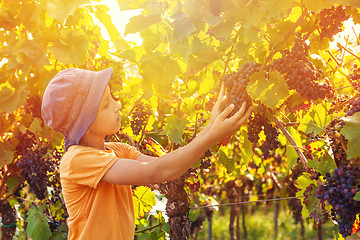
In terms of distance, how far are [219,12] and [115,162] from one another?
910 millimetres

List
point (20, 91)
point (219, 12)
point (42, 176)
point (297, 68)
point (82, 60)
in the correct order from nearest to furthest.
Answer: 1. point (297, 68)
2. point (219, 12)
3. point (82, 60)
4. point (20, 91)
5. point (42, 176)

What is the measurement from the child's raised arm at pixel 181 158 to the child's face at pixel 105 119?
0.81ft

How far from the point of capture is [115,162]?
212 centimetres

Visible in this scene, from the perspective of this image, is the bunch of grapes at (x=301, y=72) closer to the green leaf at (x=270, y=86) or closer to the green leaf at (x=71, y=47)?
the green leaf at (x=270, y=86)

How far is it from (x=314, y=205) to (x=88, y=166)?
4.34 ft

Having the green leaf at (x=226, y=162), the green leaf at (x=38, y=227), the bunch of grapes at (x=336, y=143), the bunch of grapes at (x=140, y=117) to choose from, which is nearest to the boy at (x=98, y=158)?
the bunch of grapes at (x=336, y=143)

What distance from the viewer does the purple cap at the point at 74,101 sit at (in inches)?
86.7

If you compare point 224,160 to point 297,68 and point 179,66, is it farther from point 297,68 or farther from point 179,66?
point 297,68

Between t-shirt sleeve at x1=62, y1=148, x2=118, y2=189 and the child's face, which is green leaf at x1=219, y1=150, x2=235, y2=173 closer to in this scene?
the child's face

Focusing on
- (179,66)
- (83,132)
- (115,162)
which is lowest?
(115,162)

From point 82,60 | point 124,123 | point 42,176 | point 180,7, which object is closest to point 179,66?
point 180,7

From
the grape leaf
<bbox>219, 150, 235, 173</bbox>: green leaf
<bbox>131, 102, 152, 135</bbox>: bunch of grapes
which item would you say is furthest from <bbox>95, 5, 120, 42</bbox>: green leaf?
the grape leaf

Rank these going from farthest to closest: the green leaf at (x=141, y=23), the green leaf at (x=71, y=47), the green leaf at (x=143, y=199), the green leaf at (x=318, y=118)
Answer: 1. the green leaf at (x=143, y=199)
2. the green leaf at (x=71, y=47)
3. the green leaf at (x=141, y=23)
4. the green leaf at (x=318, y=118)

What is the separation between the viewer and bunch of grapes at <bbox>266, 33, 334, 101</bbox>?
1981mm
